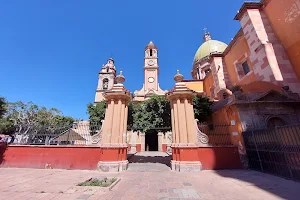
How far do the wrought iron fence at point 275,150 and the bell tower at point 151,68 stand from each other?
21.7 metres

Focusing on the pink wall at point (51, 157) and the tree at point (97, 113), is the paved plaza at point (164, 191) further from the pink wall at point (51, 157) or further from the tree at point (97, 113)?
the tree at point (97, 113)

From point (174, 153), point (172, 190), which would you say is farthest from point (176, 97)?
point (172, 190)

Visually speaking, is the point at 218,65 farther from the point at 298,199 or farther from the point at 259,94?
the point at 298,199

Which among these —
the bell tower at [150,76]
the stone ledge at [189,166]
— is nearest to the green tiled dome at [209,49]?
the bell tower at [150,76]

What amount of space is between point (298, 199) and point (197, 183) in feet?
9.42

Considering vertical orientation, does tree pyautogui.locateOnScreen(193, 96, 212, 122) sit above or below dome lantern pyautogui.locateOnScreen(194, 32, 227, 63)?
below

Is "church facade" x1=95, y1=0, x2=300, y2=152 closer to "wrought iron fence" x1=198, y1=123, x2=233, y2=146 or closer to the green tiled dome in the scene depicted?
"wrought iron fence" x1=198, y1=123, x2=233, y2=146

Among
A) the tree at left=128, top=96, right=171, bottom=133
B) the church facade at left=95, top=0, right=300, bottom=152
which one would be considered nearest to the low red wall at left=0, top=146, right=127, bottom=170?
the tree at left=128, top=96, right=171, bottom=133

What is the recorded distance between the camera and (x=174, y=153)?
8773mm

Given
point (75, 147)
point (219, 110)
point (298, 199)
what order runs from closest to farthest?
point (298, 199), point (75, 147), point (219, 110)

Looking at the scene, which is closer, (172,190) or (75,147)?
(172,190)

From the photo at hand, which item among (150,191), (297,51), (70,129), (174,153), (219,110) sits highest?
(297,51)

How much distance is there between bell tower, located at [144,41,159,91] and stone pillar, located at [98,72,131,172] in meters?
19.5

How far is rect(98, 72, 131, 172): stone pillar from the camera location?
8.20 m
